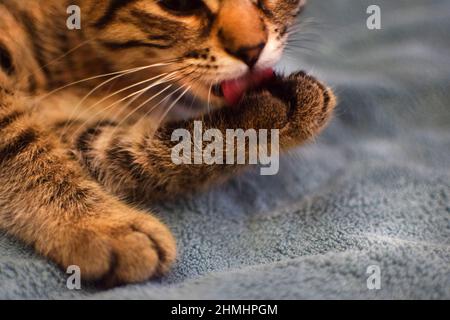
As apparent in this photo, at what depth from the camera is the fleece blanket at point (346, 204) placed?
26.1 inches

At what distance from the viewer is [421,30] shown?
52.1 inches

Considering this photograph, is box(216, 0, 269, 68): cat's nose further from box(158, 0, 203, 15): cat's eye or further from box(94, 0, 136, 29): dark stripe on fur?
box(94, 0, 136, 29): dark stripe on fur

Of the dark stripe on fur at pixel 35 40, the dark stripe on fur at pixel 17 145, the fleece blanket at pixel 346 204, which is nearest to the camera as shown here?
the fleece blanket at pixel 346 204

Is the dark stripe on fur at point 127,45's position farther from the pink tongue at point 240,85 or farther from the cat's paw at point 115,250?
the cat's paw at point 115,250

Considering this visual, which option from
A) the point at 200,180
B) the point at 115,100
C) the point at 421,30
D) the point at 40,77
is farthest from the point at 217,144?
the point at 421,30

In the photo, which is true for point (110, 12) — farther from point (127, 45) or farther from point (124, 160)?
point (124, 160)

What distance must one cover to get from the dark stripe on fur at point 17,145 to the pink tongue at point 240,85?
11.0 inches

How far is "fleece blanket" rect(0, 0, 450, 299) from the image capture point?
0.66m

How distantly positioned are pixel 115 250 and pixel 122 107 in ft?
0.96

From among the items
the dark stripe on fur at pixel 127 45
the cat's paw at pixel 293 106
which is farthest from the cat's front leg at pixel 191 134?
the dark stripe on fur at pixel 127 45

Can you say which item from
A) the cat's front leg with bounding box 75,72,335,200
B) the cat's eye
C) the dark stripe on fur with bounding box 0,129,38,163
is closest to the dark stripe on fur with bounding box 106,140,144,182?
the cat's front leg with bounding box 75,72,335,200

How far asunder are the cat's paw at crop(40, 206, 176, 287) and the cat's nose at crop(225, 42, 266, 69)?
25 cm
